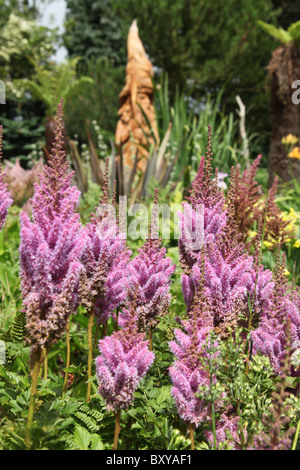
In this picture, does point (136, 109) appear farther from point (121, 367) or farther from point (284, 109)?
point (121, 367)

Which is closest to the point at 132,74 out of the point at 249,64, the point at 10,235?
the point at 10,235

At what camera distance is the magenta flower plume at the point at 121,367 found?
1.18m

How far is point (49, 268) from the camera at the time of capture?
3.91ft

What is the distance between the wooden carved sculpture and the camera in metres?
6.61

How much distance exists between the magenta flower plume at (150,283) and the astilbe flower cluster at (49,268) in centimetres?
34

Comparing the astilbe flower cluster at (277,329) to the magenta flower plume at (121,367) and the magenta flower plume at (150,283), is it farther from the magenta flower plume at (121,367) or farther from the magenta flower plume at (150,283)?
the magenta flower plume at (121,367)

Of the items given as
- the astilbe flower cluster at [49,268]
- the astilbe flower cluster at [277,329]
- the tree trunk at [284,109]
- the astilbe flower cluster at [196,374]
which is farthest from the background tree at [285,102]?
the astilbe flower cluster at [49,268]

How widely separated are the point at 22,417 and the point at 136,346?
21.2 inches

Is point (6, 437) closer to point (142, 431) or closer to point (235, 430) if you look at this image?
point (142, 431)

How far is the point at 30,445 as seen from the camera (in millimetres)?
1157

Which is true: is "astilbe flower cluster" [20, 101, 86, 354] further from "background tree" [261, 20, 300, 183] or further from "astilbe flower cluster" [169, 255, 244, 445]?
"background tree" [261, 20, 300, 183]

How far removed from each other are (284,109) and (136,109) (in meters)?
2.65

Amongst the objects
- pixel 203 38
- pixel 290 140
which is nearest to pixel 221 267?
pixel 290 140

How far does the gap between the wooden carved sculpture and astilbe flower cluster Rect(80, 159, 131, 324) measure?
201 inches
